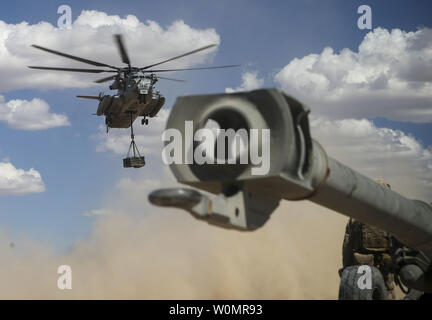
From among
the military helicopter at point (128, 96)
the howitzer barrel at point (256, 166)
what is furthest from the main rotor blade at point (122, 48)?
the howitzer barrel at point (256, 166)

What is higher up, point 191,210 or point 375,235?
point 375,235

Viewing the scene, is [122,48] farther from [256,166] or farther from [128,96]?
[256,166]

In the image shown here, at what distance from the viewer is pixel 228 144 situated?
552 centimetres

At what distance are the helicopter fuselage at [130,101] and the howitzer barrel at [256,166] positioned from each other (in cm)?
2868

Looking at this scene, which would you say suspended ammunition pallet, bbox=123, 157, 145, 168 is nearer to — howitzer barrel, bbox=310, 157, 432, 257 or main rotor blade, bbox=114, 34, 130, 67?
main rotor blade, bbox=114, 34, 130, 67

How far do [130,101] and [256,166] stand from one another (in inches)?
1190

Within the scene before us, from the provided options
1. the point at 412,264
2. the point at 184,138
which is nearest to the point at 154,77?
the point at 412,264

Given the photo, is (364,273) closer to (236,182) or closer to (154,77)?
(236,182)

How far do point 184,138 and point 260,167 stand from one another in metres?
0.74

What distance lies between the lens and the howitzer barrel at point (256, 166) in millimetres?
5145

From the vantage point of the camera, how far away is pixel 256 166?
5.24m

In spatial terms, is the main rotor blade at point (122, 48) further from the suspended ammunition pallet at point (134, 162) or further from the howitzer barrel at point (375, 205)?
the howitzer barrel at point (375, 205)

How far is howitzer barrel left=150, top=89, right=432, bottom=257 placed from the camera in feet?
16.9

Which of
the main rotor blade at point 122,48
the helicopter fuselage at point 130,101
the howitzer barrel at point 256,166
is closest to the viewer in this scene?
the howitzer barrel at point 256,166
